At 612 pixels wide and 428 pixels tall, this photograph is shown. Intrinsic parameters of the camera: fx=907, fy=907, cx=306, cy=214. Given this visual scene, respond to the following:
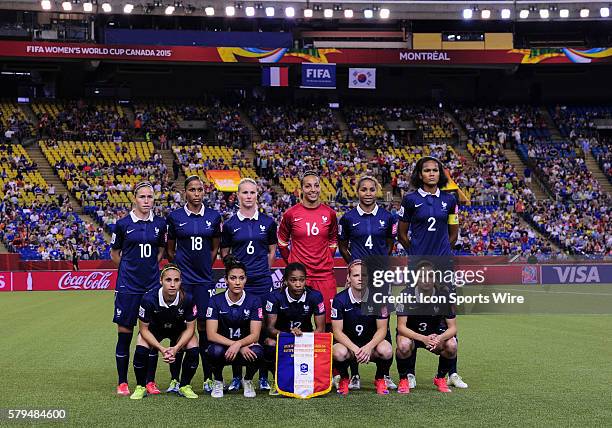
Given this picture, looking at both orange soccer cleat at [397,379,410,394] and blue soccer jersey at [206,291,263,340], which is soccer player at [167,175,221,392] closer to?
blue soccer jersey at [206,291,263,340]

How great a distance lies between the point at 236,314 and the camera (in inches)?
372

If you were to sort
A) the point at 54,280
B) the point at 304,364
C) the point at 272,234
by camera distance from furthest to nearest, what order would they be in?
1. the point at 54,280
2. the point at 272,234
3. the point at 304,364

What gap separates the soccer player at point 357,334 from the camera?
9.32 metres

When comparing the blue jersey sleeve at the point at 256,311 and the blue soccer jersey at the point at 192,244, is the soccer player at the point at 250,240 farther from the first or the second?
Result: the blue jersey sleeve at the point at 256,311

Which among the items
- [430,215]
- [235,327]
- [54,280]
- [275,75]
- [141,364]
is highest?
[275,75]

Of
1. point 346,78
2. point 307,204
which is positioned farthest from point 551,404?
point 346,78

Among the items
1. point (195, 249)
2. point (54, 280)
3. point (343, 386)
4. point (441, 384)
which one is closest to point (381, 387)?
point (343, 386)

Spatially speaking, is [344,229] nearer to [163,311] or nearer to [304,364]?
[304,364]

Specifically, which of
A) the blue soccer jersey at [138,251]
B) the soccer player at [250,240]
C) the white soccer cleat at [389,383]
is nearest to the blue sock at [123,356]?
the blue soccer jersey at [138,251]

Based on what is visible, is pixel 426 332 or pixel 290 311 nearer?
pixel 290 311

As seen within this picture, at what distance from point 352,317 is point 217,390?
5.28 ft

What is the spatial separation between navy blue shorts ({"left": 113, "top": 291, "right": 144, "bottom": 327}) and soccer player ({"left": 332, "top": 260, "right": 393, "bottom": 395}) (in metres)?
2.11

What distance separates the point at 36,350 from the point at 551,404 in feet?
26.7

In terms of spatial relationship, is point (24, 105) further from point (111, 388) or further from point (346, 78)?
point (111, 388)
